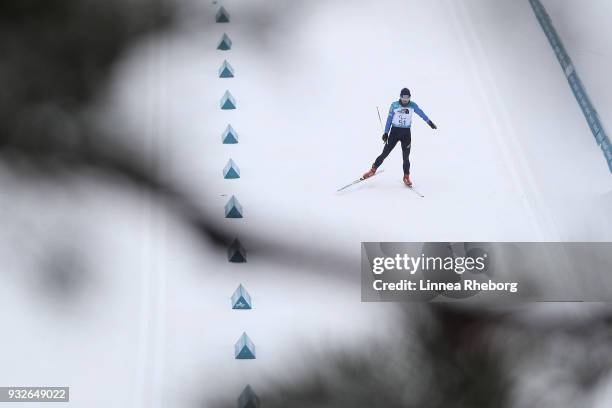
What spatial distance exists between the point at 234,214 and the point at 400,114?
6.42ft

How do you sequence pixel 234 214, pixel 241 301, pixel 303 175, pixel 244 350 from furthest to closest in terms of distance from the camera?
pixel 303 175, pixel 234 214, pixel 241 301, pixel 244 350

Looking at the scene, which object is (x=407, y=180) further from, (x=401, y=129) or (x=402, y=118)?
(x=402, y=118)

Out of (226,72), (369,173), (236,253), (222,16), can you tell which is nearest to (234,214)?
(236,253)

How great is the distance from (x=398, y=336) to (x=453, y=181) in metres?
2.51

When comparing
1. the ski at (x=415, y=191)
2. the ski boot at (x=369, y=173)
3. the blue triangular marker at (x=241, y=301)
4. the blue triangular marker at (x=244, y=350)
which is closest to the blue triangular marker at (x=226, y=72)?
the ski boot at (x=369, y=173)

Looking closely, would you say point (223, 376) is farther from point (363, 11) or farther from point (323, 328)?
point (363, 11)

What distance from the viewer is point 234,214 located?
10.8 metres

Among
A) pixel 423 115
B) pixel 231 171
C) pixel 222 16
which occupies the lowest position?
pixel 231 171

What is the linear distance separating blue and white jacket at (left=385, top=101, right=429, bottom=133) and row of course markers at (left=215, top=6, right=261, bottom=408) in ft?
5.31

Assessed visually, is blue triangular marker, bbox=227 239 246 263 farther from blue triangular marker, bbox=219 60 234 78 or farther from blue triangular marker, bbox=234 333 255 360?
blue triangular marker, bbox=219 60 234 78

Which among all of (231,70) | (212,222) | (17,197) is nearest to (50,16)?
(231,70)

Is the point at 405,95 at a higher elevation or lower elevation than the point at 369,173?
higher

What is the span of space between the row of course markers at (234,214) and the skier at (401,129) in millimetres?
1423

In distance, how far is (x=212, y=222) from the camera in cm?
1080
